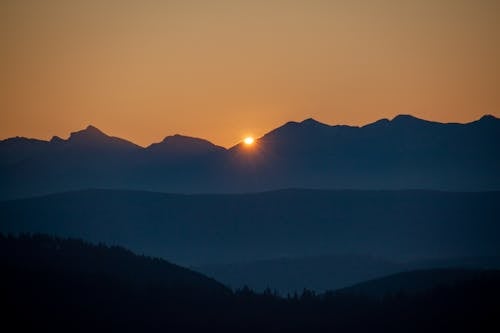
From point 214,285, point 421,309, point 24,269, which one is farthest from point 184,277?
point 421,309

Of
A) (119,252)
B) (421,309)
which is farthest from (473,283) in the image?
(119,252)

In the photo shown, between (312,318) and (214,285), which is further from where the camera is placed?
(214,285)

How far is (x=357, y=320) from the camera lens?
16238 centimetres

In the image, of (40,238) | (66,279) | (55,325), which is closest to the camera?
(55,325)

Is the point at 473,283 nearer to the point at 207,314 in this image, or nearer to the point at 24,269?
the point at 207,314

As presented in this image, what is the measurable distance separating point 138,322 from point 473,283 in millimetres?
47064

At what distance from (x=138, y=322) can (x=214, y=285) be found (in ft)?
82.6

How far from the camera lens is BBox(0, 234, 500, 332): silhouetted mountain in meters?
153

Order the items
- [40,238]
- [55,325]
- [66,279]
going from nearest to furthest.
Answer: [55,325], [66,279], [40,238]

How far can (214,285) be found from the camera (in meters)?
180

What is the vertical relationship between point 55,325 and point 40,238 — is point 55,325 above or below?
below

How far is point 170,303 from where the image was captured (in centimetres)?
16450

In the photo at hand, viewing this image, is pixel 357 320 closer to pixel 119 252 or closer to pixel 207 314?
pixel 207 314

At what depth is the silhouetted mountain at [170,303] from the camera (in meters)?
153
